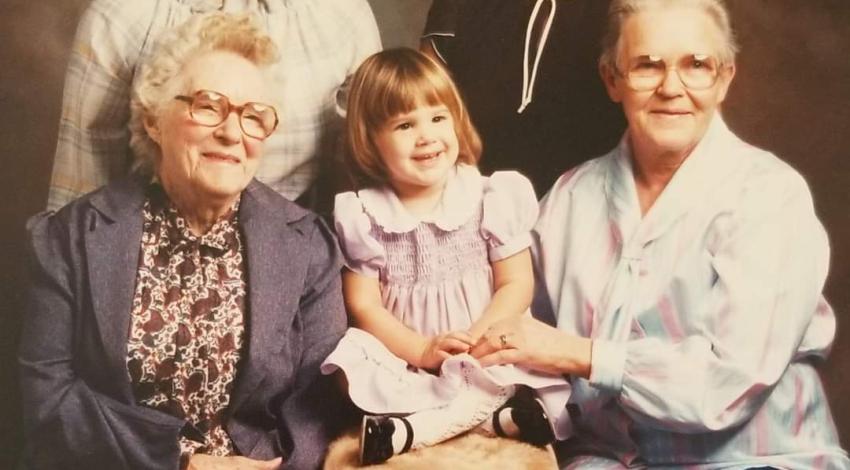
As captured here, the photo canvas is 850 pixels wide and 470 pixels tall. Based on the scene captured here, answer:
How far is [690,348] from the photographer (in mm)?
1180

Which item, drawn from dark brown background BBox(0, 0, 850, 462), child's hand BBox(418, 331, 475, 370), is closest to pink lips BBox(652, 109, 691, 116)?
dark brown background BBox(0, 0, 850, 462)

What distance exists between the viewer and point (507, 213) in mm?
1318

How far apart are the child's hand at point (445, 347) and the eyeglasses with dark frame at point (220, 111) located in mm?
354

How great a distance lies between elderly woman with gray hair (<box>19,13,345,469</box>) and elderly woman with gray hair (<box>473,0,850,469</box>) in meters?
0.28

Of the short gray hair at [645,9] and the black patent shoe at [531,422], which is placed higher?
the short gray hair at [645,9]

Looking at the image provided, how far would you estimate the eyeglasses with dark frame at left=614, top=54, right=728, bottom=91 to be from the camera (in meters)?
1.21

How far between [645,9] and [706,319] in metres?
0.42

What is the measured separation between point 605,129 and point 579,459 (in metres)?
0.48

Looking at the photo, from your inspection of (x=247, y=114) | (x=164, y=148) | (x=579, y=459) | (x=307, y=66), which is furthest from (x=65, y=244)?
(x=579, y=459)

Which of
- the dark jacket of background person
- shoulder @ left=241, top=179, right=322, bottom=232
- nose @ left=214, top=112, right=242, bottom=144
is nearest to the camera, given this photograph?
nose @ left=214, top=112, right=242, bottom=144

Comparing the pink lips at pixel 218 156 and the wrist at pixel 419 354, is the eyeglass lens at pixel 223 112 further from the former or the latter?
the wrist at pixel 419 354

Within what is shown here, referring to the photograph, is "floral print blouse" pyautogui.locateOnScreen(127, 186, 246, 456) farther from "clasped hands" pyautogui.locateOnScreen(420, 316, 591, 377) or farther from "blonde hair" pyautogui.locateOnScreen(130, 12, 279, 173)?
"clasped hands" pyautogui.locateOnScreen(420, 316, 591, 377)

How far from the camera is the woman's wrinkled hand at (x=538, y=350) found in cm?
121

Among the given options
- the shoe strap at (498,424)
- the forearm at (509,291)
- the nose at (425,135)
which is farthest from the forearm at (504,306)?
the nose at (425,135)
